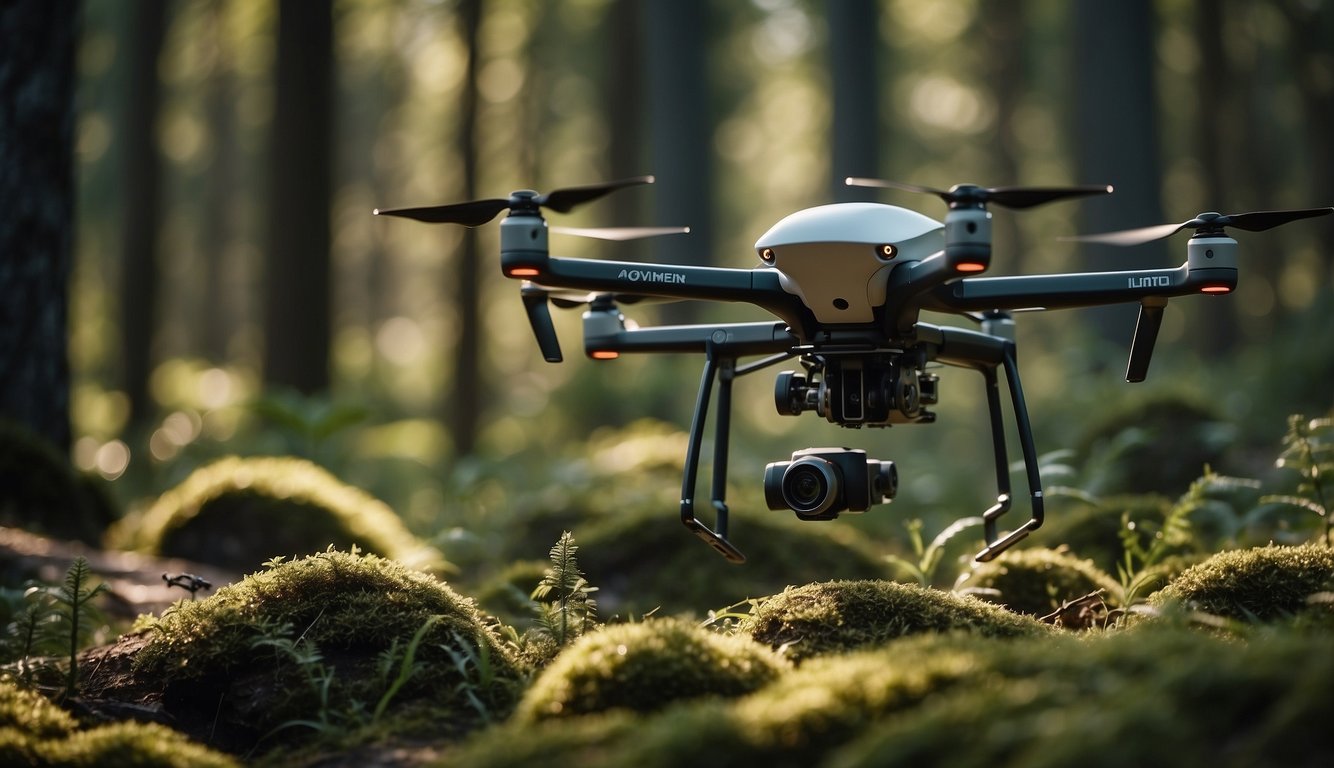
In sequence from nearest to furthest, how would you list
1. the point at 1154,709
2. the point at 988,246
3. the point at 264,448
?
the point at 1154,709, the point at 988,246, the point at 264,448

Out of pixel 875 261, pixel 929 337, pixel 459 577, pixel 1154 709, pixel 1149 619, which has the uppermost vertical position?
pixel 875 261

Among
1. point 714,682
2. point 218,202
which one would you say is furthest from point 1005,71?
point 714,682

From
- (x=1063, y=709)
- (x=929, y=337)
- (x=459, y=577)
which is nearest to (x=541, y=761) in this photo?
(x=1063, y=709)

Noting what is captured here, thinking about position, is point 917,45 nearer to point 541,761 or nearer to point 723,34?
point 723,34

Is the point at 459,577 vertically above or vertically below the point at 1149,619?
below

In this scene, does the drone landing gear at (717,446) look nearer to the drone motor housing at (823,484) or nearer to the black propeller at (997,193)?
the drone motor housing at (823,484)

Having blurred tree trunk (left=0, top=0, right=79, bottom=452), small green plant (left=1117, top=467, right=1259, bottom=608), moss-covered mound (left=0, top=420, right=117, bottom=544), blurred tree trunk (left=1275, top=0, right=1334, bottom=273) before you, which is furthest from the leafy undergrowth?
blurred tree trunk (left=1275, top=0, right=1334, bottom=273)

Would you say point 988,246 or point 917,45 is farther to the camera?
point 917,45
